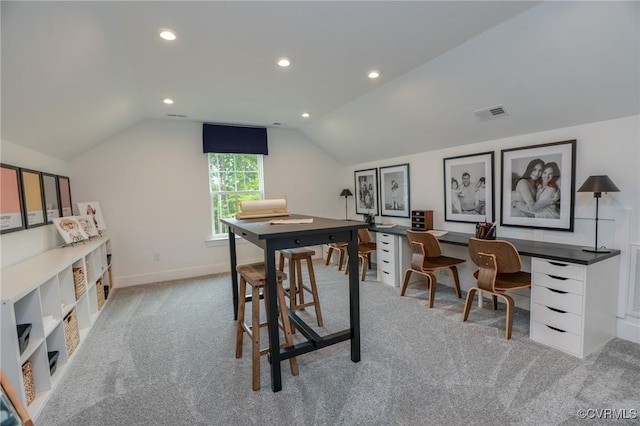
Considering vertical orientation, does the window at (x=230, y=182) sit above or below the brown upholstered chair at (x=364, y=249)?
above

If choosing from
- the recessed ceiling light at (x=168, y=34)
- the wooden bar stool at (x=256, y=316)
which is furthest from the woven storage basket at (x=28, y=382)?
the recessed ceiling light at (x=168, y=34)

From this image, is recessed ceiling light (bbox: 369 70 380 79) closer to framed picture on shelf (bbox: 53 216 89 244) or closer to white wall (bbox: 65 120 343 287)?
white wall (bbox: 65 120 343 287)

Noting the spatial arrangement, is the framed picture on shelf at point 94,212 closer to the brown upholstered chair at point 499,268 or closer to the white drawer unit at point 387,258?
the white drawer unit at point 387,258

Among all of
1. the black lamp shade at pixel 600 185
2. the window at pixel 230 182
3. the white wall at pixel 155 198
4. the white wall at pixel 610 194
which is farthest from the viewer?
the window at pixel 230 182

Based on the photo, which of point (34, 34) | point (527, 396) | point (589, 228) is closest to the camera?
point (34, 34)

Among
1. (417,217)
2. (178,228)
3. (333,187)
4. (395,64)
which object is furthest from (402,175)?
(178,228)

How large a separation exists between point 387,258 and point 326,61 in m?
2.55

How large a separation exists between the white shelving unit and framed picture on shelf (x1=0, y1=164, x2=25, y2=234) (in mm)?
309

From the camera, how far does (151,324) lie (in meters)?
3.00

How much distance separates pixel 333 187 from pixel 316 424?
→ 4452 mm

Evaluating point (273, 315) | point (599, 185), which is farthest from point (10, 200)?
point (599, 185)

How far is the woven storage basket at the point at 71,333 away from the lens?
2336mm

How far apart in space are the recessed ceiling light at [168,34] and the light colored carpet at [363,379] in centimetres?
236

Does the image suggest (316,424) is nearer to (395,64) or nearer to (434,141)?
(395,64)
